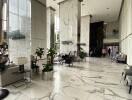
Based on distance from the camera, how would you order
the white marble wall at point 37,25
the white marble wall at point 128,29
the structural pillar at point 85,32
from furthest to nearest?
the structural pillar at point 85,32, the white marble wall at point 37,25, the white marble wall at point 128,29

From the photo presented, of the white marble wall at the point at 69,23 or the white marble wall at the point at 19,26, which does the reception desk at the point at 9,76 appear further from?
the white marble wall at the point at 69,23

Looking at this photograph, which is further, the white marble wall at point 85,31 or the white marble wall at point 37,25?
the white marble wall at point 85,31

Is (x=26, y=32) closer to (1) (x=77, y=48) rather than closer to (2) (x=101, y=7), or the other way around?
(1) (x=77, y=48)

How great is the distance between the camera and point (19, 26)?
239 inches

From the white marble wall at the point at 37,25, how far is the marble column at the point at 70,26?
9.78 ft

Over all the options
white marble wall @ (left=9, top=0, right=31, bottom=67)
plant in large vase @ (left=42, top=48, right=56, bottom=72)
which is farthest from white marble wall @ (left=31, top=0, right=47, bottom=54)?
white marble wall @ (left=9, top=0, right=31, bottom=67)

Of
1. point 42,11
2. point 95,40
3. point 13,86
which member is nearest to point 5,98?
point 13,86

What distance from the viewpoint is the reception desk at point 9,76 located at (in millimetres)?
4281

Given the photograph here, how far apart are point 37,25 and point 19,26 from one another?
2.70 metres

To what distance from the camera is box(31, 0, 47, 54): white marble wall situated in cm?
834

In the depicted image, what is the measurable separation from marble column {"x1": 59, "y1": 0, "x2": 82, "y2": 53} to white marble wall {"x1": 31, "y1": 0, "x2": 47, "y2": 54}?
9.78ft

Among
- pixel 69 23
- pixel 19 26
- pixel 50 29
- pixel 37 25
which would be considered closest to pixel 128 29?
pixel 69 23

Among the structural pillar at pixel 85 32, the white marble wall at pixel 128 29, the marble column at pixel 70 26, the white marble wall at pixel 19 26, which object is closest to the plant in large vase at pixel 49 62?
the white marble wall at pixel 19 26

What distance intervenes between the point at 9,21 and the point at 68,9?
23.7 ft
